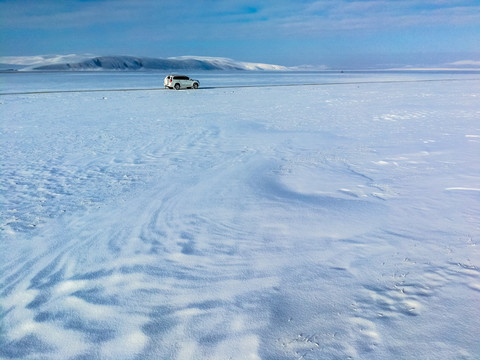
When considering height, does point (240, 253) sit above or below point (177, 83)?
below

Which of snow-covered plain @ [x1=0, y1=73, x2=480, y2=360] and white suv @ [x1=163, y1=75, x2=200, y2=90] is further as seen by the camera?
white suv @ [x1=163, y1=75, x2=200, y2=90]

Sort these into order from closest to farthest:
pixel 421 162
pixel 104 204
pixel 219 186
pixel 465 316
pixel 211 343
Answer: pixel 211 343
pixel 465 316
pixel 104 204
pixel 219 186
pixel 421 162

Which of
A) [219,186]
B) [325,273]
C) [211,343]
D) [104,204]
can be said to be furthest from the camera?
[219,186]

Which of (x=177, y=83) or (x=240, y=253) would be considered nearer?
(x=240, y=253)

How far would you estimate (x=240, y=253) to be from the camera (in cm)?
458

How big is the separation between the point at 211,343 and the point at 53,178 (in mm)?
5744

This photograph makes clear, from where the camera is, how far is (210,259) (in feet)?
14.6

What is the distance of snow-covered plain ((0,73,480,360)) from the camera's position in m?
3.15

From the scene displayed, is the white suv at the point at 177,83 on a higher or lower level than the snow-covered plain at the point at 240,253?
higher

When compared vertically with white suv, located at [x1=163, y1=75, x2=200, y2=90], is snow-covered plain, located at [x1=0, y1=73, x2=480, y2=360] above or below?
below

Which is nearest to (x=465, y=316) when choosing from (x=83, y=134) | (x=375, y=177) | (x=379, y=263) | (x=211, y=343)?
(x=379, y=263)

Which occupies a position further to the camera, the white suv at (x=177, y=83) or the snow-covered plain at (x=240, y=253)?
the white suv at (x=177, y=83)

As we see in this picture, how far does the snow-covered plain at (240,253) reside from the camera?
315cm

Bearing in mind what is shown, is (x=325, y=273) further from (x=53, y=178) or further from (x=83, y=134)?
(x=83, y=134)
